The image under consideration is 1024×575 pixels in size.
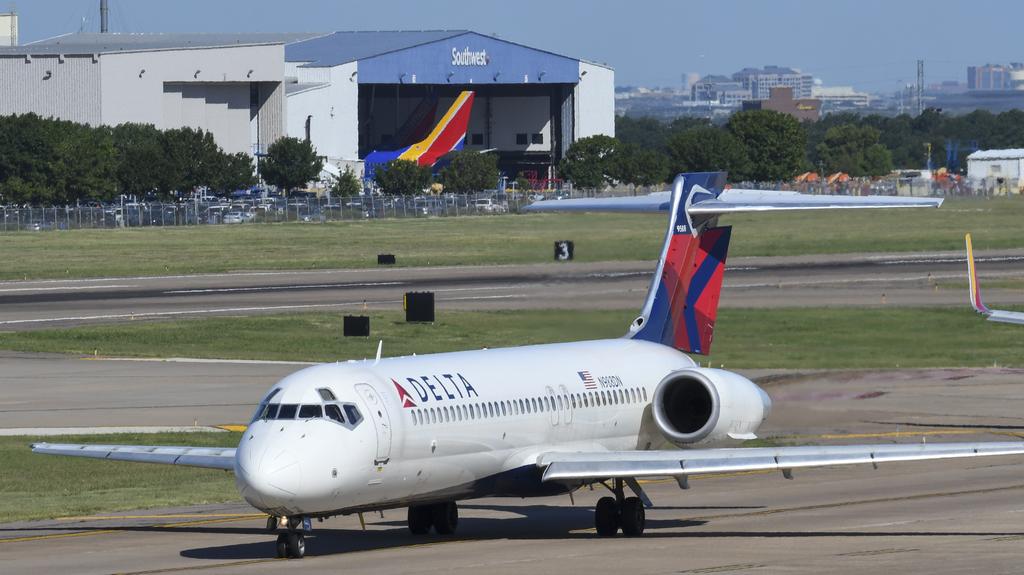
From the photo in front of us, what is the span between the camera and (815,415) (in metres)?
44.6

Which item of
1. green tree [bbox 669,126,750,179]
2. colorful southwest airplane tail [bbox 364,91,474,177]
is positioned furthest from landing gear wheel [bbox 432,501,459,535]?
green tree [bbox 669,126,750,179]

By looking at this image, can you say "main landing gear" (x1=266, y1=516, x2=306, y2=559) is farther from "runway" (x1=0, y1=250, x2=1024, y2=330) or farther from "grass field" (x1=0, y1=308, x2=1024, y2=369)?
"runway" (x1=0, y1=250, x2=1024, y2=330)

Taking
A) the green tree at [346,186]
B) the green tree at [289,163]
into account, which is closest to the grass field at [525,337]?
the green tree at [289,163]

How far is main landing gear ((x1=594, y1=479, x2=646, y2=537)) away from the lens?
1122 inches

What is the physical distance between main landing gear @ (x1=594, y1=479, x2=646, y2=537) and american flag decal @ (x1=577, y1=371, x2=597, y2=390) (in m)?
1.83

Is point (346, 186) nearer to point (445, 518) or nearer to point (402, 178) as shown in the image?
point (402, 178)

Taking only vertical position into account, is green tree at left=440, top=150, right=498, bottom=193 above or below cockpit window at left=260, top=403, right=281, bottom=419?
above

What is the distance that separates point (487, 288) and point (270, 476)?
59.7 m

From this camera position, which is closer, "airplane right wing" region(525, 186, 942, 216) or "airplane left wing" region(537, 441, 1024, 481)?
"airplane left wing" region(537, 441, 1024, 481)

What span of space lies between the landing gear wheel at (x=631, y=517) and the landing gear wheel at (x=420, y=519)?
312 cm

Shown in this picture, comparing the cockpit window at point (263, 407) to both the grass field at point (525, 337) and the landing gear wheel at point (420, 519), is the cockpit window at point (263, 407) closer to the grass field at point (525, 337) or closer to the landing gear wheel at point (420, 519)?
the landing gear wheel at point (420, 519)

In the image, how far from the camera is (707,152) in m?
192

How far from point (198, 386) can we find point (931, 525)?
28.1 m

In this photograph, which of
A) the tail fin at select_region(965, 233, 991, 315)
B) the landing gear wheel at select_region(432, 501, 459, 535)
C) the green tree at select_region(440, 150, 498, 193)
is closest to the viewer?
the landing gear wheel at select_region(432, 501, 459, 535)
